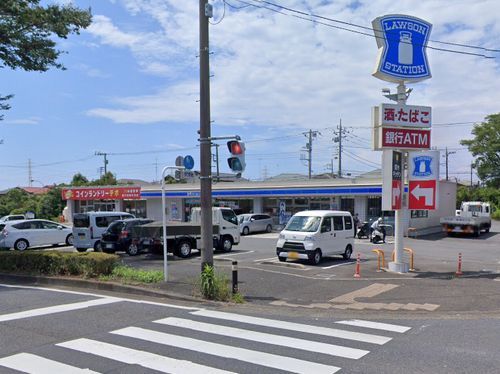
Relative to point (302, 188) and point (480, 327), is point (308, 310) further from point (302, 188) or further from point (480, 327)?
point (302, 188)

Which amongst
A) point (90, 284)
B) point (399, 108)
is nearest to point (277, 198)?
point (399, 108)

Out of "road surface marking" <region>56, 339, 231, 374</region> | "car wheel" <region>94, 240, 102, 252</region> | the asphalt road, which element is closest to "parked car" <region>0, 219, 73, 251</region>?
"car wheel" <region>94, 240, 102, 252</region>

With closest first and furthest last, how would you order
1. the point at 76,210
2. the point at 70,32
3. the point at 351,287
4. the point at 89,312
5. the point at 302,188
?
1. the point at 89,312
2. the point at 351,287
3. the point at 70,32
4. the point at 302,188
5. the point at 76,210

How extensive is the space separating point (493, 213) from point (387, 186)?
5726cm

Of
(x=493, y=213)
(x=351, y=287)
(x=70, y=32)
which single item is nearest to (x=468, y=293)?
(x=351, y=287)

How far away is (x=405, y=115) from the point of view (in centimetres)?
1523

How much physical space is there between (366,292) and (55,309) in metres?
7.09

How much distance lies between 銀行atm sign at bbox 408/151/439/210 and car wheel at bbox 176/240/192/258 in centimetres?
829

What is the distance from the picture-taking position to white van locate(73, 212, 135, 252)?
2158cm

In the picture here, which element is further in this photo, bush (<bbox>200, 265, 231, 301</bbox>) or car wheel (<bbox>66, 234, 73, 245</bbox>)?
car wheel (<bbox>66, 234, 73, 245</bbox>)

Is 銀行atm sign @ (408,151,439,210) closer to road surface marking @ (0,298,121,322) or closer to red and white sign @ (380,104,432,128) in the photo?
red and white sign @ (380,104,432,128)

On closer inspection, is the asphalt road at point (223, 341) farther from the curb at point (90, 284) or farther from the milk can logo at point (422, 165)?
the milk can logo at point (422, 165)

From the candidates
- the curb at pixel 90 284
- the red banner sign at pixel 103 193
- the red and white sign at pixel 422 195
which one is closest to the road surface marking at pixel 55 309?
the curb at pixel 90 284

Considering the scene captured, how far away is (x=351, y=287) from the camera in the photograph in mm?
12398
